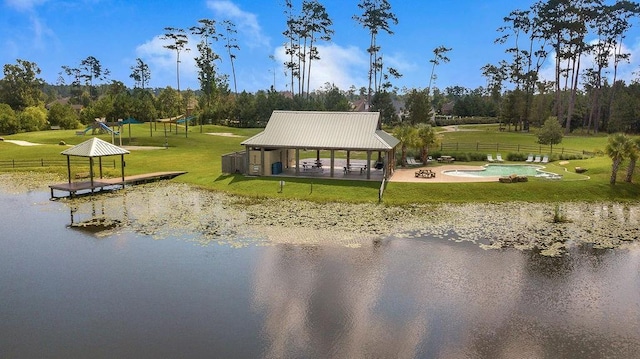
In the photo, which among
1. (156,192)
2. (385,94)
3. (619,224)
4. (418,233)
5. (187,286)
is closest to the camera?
(187,286)

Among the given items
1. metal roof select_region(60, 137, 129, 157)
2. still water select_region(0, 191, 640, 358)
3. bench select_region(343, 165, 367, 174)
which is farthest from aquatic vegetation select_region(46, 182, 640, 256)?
bench select_region(343, 165, 367, 174)

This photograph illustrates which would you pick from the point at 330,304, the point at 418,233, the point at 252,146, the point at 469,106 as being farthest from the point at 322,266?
the point at 469,106

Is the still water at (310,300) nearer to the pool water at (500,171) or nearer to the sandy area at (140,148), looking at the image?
the pool water at (500,171)

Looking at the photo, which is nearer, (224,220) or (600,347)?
(600,347)

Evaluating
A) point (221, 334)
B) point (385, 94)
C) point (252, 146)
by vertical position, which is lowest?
point (221, 334)

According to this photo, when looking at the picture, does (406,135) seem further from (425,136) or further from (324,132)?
(324,132)

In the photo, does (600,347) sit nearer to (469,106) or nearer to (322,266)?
(322,266)

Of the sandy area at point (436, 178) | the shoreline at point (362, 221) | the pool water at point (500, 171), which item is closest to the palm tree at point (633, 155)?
the shoreline at point (362, 221)

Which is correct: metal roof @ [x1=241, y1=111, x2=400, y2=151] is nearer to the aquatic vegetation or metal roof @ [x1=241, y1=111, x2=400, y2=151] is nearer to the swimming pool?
the swimming pool
